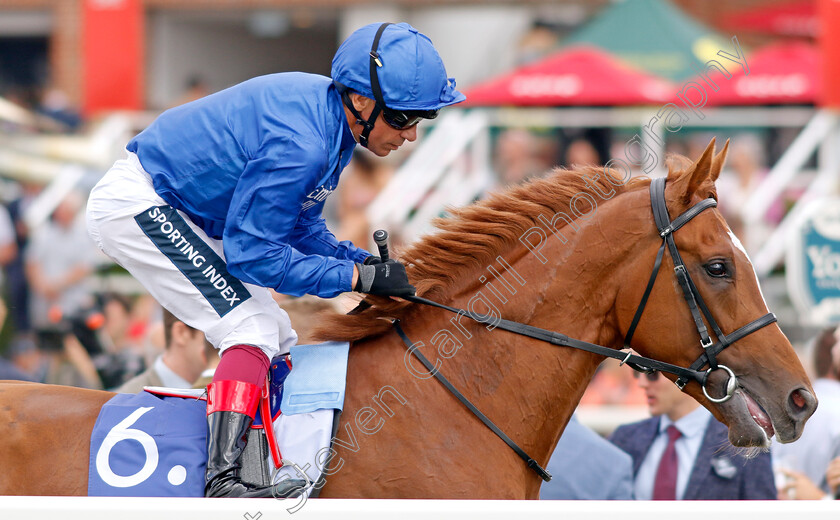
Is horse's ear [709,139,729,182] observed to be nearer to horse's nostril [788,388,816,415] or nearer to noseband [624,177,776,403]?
noseband [624,177,776,403]

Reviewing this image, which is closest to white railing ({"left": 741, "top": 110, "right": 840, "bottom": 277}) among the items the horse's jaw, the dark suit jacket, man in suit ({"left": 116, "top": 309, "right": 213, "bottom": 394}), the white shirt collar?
the white shirt collar

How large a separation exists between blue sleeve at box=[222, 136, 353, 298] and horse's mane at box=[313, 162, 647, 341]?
0.26 m

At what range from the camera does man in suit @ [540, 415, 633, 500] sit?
3447 mm

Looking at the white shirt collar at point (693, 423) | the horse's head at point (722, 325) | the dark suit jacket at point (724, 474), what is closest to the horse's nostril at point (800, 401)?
the horse's head at point (722, 325)

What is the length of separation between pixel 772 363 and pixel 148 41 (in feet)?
36.5

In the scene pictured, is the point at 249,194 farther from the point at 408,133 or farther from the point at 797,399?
the point at 797,399

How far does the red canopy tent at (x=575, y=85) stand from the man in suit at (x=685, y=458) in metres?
4.62

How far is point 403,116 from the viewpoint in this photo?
107 inches

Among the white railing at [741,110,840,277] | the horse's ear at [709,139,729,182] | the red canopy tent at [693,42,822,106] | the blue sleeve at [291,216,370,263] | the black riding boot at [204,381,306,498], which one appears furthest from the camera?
the red canopy tent at [693,42,822,106]

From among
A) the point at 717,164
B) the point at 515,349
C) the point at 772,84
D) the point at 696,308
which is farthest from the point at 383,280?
the point at 772,84

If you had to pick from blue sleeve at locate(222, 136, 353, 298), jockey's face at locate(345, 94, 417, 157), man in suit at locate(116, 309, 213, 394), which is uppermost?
jockey's face at locate(345, 94, 417, 157)

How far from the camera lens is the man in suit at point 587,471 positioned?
11.3ft

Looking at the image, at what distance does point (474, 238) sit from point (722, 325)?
0.82 metres

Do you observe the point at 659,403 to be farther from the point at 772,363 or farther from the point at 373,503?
the point at 373,503
